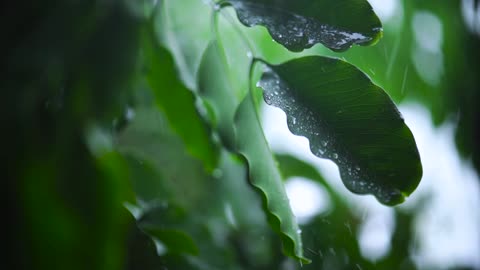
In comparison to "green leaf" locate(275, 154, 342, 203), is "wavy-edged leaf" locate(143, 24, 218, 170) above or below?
above

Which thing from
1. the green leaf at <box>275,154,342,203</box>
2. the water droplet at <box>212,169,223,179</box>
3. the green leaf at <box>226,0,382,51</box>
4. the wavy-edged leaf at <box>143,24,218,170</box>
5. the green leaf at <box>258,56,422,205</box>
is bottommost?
the green leaf at <box>275,154,342,203</box>

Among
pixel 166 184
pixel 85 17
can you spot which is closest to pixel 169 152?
pixel 166 184

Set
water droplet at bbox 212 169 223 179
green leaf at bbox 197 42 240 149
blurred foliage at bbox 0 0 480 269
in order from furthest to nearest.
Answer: water droplet at bbox 212 169 223 179
green leaf at bbox 197 42 240 149
blurred foliage at bbox 0 0 480 269

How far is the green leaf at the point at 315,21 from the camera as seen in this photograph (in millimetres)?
479

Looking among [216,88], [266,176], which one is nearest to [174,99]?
[216,88]

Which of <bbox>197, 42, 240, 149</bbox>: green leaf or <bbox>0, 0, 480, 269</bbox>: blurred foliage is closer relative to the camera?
<bbox>0, 0, 480, 269</bbox>: blurred foliage

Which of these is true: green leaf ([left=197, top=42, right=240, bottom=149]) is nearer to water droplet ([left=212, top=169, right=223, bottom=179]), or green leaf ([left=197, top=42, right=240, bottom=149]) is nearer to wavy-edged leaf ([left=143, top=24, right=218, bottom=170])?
wavy-edged leaf ([left=143, top=24, right=218, bottom=170])

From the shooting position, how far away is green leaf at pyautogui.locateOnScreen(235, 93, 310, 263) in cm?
51

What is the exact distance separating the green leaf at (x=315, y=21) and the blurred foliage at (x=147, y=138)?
0.24ft

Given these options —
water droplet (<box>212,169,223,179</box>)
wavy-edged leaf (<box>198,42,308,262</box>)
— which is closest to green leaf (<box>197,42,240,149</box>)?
wavy-edged leaf (<box>198,42,308,262</box>)

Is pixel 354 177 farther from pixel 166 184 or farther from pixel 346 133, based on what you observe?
pixel 166 184

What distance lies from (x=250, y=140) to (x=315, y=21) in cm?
13

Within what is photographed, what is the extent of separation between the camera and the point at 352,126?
19.6 inches

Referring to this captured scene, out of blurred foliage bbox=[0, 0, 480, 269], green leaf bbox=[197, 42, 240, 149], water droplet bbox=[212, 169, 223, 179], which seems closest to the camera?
blurred foliage bbox=[0, 0, 480, 269]
